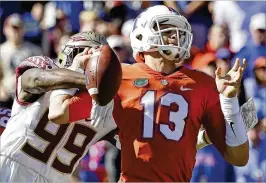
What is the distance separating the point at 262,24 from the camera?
34.2 ft

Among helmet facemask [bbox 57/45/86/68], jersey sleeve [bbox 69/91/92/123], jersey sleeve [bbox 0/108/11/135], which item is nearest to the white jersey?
helmet facemask [bbox 57/45/86/68]

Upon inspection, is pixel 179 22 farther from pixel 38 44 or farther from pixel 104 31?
pixel 38 44

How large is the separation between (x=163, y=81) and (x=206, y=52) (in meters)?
5.15

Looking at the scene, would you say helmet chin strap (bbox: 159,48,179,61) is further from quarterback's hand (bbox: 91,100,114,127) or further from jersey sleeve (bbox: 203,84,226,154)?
quarterback's hand (bbox: 91,100,114,127)

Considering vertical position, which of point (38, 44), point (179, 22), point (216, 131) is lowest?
point (38, 44)

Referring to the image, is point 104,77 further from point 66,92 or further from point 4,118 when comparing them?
point 4,118

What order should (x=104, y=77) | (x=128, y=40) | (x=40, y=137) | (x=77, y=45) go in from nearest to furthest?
1. (x=104, y=77)
2. (x=77, y=45)
3. (x=40, y=137)
4. (x=128, y=40)

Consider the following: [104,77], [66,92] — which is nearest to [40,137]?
[66,92]

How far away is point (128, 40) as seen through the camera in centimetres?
1077

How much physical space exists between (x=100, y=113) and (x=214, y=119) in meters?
0.73

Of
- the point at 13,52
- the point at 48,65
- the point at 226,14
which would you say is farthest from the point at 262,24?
the point at 48,65

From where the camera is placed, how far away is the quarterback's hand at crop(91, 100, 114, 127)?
515 cm

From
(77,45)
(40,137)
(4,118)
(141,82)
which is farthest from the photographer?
(4,118)

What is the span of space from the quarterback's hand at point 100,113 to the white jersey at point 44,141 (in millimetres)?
999
